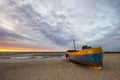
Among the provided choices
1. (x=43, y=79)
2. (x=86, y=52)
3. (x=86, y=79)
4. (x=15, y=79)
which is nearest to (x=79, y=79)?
(x=86, y=79)

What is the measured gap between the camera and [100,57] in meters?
14.9

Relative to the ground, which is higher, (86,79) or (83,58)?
(83,58)

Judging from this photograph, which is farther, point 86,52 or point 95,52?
point 86,52

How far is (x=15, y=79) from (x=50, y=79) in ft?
9.57

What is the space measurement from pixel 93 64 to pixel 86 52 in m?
2.02

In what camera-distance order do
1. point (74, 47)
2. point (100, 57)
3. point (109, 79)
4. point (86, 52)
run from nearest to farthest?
point (109, 79), point (100, 57), point (86, 52), point (74, 47)

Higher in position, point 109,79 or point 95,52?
point 95,52

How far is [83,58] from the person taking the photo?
17.3m

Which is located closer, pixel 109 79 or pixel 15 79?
pixel 109 79

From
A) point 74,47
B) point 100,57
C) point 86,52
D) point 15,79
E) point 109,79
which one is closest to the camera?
point 109,79

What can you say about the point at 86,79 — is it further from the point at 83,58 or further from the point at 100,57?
the point at 83,58

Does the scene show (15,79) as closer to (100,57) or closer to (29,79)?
(29,79)

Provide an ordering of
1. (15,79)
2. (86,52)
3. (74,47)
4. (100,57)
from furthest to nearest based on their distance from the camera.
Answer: (74,47) < (86,52) < (100,57) < (15,79)

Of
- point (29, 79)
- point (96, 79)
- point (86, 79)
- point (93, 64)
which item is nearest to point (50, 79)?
point (29, 79)
